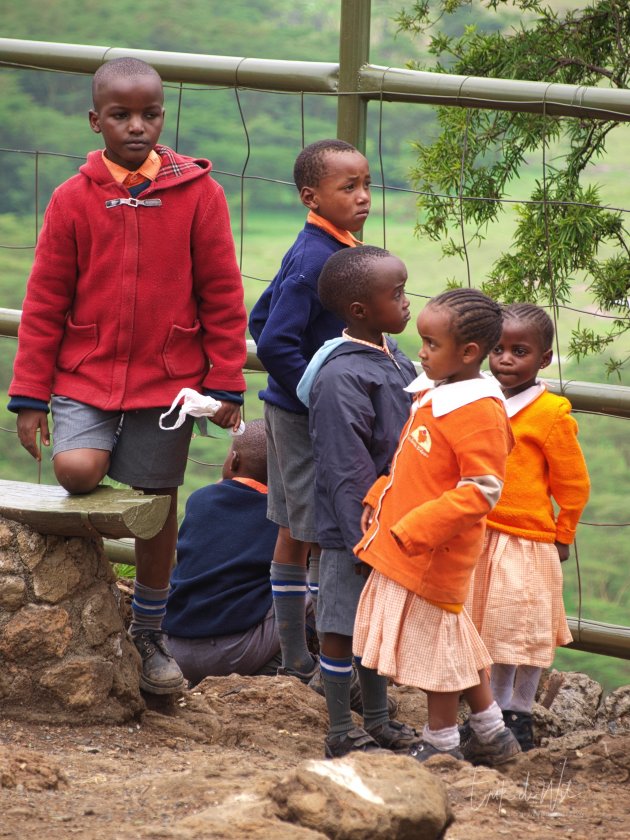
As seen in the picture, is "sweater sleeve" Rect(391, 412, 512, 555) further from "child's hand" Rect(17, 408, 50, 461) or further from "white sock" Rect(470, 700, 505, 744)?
"child's hand" Rect(17, 408, 50, 461)

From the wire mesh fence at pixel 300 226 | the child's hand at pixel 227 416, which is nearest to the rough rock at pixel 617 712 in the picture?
the child's hand at pixel 227 416

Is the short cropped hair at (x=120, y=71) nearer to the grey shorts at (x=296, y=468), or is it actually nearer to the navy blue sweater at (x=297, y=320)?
the navy blue sweater at (x=297, y=320)

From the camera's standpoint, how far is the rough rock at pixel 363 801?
201 cm

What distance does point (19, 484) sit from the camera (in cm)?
338

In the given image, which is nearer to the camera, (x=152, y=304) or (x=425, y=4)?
(x=152, y=304)

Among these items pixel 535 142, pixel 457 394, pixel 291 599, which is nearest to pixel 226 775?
pixel 457 394

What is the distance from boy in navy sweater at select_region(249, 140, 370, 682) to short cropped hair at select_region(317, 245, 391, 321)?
203 mm

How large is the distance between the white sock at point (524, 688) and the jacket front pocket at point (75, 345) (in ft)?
4.62

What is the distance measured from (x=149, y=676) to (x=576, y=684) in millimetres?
1373

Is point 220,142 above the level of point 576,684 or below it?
above

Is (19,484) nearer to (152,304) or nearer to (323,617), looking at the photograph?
(152,304)

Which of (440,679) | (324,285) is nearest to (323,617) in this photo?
(440,679)

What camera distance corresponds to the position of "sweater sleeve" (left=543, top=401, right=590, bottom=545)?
10.3ft

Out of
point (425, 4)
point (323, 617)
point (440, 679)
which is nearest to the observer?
point (440, 679)
